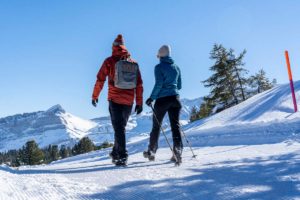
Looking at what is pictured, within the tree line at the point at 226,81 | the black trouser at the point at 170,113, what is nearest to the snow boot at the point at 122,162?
the black trouser at the point at 170,113

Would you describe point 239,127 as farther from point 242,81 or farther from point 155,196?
point 242,81

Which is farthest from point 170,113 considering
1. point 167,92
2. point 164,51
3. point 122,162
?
point 122,162

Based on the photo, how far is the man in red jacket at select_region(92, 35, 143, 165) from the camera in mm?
6184

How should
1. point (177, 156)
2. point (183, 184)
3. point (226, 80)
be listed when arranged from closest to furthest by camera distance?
point (183, 184) → point (177, 156) → point (226, 80)

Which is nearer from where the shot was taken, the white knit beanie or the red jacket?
the red jacket

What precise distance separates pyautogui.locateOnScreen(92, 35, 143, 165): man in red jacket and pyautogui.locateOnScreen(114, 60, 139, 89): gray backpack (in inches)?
3.7

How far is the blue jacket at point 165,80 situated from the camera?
6.37 m

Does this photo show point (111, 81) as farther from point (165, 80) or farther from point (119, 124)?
point (165, 80)

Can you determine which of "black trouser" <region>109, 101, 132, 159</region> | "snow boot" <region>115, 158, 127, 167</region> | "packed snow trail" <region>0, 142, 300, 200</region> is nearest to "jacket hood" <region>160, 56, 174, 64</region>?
"black trouser" <region>109, 101, 132, 159</region>

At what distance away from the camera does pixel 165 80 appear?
641 cm

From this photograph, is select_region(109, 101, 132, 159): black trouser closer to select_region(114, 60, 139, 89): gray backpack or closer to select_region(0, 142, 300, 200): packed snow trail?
select_region(114, 60, 139, 89): gray backpack

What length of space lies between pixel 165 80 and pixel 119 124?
120cm

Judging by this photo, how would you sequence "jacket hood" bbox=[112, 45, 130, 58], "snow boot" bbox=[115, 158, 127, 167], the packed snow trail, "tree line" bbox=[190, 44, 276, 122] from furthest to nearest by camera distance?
"tree line" bbox=[190, 44, 276, 122]
"jacket hood" bbox=[112, 45, 130, 58]
"snow boot" bbox=[115, 158, 127, 167]
the packed snow trail

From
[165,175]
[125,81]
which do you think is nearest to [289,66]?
[125,81]
